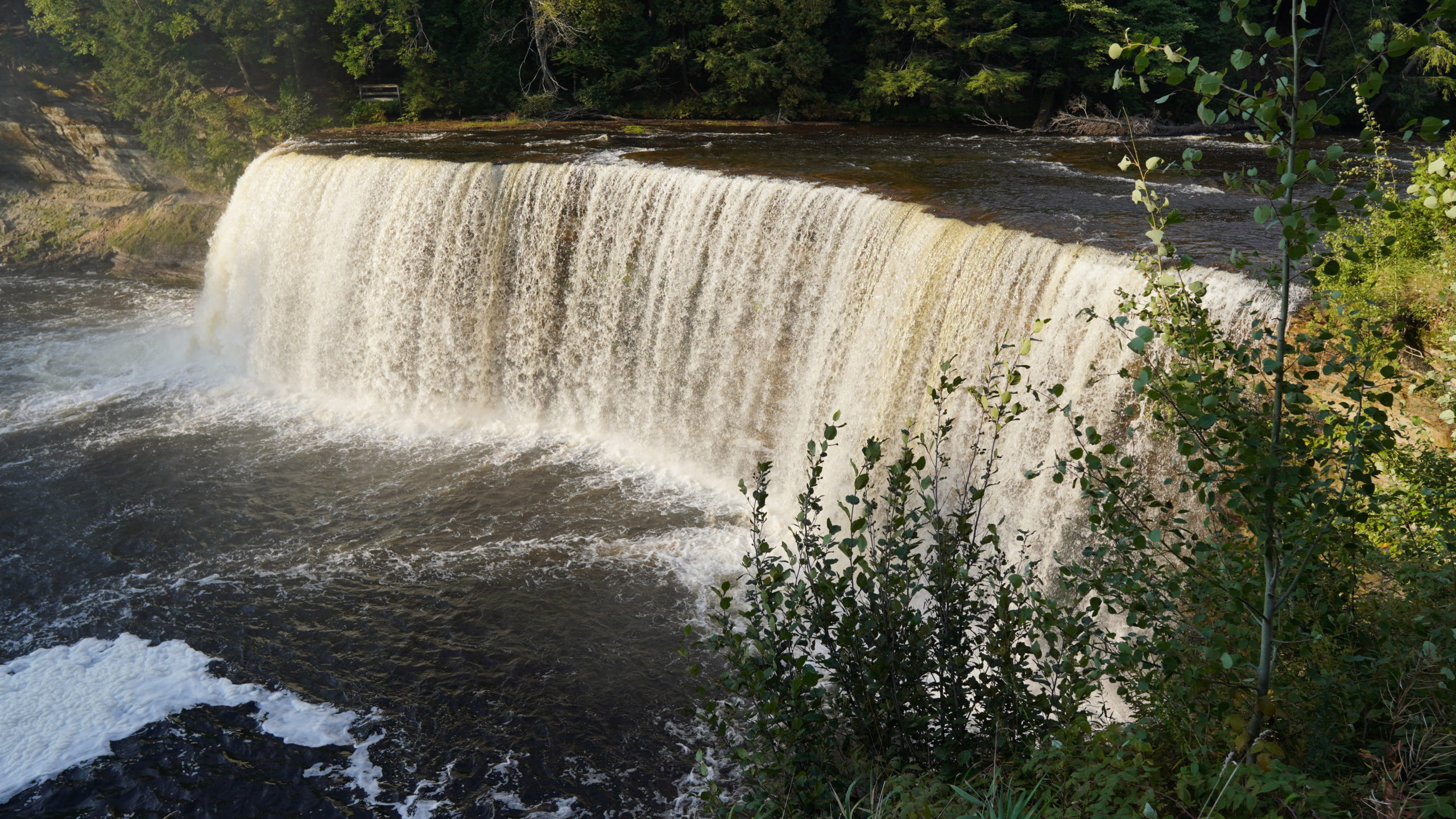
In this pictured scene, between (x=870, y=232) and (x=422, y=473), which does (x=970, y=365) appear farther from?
(x=422, y=473)

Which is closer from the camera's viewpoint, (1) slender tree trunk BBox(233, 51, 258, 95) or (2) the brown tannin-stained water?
(2) the brown tannin-stained water

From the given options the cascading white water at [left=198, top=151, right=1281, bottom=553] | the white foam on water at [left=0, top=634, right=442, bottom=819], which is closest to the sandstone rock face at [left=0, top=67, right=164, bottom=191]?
the cascading white water at [left=198, top=151, right=1281, bottom=553]

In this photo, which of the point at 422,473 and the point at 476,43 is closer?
the point at 422,473

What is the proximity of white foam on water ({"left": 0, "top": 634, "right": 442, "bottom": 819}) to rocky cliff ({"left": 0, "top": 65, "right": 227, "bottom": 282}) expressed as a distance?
13178 mm

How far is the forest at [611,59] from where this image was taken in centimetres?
1864

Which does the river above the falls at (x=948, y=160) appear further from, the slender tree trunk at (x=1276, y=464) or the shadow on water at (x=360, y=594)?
the slender tree trunk at (x=1276, y=464)

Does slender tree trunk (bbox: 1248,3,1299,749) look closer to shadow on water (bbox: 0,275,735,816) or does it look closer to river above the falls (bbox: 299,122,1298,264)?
shadow on water (bbox: 0,275,735,816)

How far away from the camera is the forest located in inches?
734

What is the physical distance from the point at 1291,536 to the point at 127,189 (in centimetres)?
2210

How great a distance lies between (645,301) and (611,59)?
10.9 meters

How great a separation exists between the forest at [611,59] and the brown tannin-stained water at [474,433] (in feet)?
14.5

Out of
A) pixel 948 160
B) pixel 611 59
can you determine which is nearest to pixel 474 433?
pixel 948 160

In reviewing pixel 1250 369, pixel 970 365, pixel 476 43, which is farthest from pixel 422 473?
pixel 476 43

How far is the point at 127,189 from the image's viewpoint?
19297 mm
